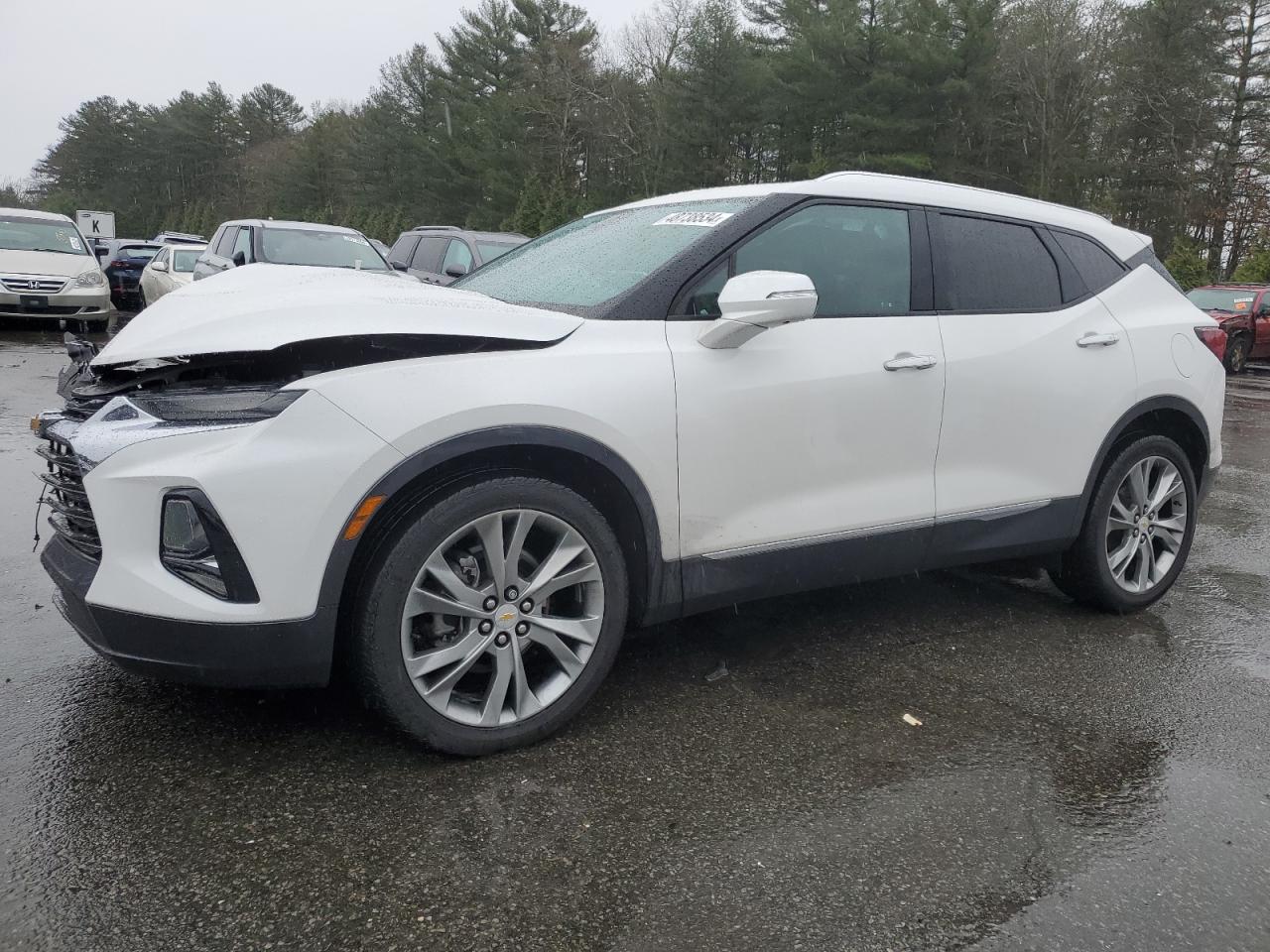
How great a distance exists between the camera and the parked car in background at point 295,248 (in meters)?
11.6

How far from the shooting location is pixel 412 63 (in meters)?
49.7

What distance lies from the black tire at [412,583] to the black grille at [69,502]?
2.40 ft

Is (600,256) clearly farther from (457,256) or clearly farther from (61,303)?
(61,303)

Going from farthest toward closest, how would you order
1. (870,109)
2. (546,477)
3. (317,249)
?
(870,109) → (317,249) → (546,477)

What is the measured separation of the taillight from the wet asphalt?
1.37 meters

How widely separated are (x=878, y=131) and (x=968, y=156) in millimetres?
3135

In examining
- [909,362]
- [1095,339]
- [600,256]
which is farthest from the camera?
[1095,339]

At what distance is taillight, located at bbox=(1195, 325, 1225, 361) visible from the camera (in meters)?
4.46

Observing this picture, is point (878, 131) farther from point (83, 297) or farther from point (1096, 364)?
point (1096, 364)

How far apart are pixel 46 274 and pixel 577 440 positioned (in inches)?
591

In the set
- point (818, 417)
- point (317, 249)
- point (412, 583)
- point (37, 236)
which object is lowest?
point (412, 583)

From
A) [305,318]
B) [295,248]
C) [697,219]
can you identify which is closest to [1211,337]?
[697,219]

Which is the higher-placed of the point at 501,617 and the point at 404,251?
the point at 404,251

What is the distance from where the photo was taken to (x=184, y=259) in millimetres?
16703
